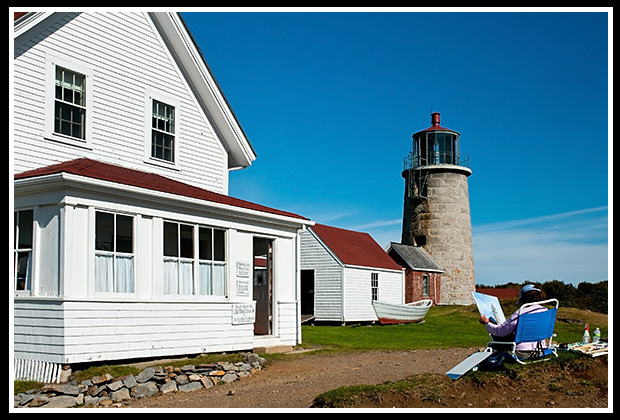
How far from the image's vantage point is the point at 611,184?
27.1 feet

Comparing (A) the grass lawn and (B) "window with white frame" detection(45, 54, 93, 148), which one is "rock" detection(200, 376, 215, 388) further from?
(A) the grass lawn

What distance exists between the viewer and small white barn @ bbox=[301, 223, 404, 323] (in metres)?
30.0

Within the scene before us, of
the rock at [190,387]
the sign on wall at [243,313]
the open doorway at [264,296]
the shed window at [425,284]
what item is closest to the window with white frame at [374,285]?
the shed window at [425,284]

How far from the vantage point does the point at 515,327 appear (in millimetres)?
10055

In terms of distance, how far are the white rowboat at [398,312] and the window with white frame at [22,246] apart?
19868 millimetres

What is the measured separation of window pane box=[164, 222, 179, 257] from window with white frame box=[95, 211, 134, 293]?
0.82 m

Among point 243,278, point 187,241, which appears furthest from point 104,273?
point 243,278

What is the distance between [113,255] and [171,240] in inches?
69.4

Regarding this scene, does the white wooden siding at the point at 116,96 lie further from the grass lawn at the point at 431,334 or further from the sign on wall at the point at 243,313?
the grass lawn at the point at 431,334

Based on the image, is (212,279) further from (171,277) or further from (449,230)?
(449,230)

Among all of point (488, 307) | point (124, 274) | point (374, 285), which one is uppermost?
point (124, 274)

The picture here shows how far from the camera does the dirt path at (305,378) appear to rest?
9.99 metres

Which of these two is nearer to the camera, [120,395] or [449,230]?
[120,395]
